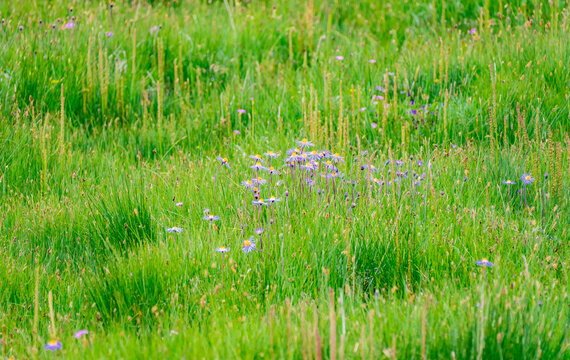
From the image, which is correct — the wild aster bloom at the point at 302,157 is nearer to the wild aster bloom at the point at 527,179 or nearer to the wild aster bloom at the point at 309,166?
the wild aster bloom at the point at 309,166

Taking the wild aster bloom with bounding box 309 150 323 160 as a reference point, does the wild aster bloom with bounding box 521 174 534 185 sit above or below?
below

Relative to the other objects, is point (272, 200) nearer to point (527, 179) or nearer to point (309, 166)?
point (309, 166)

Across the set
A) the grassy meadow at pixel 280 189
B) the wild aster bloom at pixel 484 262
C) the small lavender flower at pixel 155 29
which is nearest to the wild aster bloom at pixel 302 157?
the grassy meadow at pixel 280 189

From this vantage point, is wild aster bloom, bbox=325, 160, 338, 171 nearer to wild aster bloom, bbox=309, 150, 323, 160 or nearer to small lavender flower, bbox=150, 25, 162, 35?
wild aster bloom, bbox=309, 150, 323, 160

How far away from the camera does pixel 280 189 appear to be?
376 cm

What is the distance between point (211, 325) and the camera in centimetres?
264

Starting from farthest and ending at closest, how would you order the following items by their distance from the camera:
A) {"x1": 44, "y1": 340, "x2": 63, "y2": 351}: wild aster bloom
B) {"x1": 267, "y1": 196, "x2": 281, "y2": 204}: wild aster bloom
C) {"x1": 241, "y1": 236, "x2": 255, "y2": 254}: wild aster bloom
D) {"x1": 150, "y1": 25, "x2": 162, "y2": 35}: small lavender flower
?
{"x1": 150, "y1": 25, "x2": 162, "y2": 35}: small lavender flower, {"x1": 267, "y1": 196, "x2": 281, "y2": 204}: wild aster bloom, {"x1": 241, "y1": 236, "x2": 255, "y2": 254}: wild aster bloom, {"x1": 44, "y1": 340, "x2": 63, "y2": 351}: wild aster bloom


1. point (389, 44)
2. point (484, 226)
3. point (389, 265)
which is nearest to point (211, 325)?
point (389, 265)

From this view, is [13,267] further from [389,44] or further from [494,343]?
[389,44]

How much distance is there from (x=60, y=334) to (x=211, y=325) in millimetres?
655

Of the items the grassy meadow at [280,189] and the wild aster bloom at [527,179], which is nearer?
the grassy meadow at [280,189]

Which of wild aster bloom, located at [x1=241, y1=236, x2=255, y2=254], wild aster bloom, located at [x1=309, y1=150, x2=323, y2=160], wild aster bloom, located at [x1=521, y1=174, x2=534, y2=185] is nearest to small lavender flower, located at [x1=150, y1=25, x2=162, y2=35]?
wild aster bloom, located at [x1=309, y1=150, x2=323, y2=160]

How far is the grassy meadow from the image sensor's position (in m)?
2.46

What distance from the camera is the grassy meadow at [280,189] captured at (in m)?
2.46
